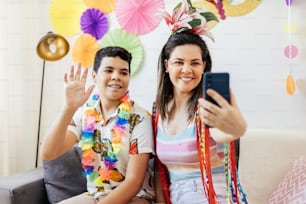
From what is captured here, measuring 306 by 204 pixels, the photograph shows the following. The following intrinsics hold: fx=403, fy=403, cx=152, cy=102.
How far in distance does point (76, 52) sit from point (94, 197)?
1.09 meters

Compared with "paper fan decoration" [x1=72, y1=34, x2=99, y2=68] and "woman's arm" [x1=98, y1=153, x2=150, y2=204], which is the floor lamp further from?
"woman's arm" [x1=98, y1=153, x2=150, y2=204]

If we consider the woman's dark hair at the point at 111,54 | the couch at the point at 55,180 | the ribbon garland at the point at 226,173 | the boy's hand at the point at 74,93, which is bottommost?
the couch at the point at 55,180

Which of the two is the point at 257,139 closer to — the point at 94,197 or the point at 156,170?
the point at 156,170

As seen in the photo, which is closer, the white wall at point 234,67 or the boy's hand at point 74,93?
the boy's hand at point 74,93

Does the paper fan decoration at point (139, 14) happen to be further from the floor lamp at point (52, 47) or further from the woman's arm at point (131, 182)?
the woman's arm at point (131, 182)

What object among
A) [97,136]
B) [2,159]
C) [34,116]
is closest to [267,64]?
[97,136]

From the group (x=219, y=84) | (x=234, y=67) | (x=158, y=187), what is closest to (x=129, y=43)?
(x=234, y=67)

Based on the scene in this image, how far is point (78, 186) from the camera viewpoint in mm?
1985

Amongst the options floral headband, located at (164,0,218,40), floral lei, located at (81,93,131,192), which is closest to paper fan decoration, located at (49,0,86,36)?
floral lei, located at (81,93,131,192)

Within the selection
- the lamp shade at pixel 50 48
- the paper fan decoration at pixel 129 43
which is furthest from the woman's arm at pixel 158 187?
the lamp shade at pixel 50 48

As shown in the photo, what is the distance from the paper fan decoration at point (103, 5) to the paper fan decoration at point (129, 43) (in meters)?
0.13

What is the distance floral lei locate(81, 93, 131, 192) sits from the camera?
1662mm

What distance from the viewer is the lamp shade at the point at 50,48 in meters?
2.27

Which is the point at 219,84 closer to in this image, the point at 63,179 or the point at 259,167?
the point at 259,167
